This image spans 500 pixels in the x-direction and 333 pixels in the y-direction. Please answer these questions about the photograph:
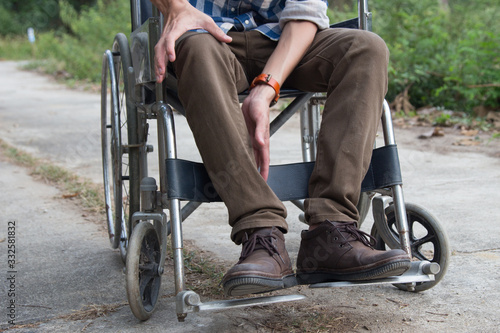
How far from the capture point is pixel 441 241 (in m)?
1.66

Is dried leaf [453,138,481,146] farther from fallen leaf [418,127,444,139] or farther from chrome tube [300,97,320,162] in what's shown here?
chrome tube [300,97,320,162]

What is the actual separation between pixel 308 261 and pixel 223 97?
470mm

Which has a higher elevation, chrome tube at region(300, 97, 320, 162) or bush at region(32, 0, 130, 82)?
chrome tube at region(300, 97, 320, 162)

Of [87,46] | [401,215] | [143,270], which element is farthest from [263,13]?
[87,46]

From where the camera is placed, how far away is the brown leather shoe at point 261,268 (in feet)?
4.42

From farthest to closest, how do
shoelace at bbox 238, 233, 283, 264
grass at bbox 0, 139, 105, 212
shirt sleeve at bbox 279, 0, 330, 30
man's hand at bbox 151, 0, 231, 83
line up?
grass at bbox 0, 139, 105, 212, shirt sleeve at bbox 279, 0, 330, 30, man's hand at bbox 151, 0, 231, 83, shoelace at bbox 238, 233, 283, 264

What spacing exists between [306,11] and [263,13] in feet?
0.61

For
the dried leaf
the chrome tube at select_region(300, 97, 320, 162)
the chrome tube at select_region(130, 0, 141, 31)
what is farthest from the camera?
the dried leaf

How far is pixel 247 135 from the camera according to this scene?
1.54m

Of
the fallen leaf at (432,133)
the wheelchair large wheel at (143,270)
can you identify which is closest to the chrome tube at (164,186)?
the wheelchair large wheel at (143,270)

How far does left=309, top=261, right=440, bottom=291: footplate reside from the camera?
1425 mm

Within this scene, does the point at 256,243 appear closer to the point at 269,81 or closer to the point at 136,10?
the point at 269,81

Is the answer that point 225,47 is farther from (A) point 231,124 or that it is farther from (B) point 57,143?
(B) point 57,143

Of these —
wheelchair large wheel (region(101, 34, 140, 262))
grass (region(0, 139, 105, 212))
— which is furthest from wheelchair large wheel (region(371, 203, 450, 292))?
grass (region(0, 139, 105, 212))
